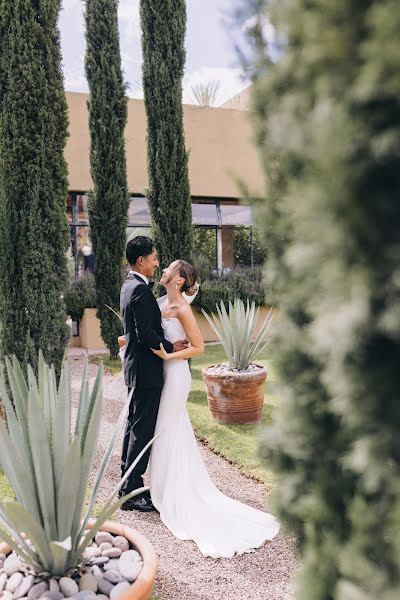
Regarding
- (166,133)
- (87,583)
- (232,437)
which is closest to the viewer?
(87,583)

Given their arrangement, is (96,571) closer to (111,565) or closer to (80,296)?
(111,565)

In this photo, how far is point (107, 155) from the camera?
10.5 m

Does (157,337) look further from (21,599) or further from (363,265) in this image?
(363,265)

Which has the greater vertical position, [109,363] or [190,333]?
[190,333]

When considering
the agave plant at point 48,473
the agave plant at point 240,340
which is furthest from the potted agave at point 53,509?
the agave plant at point 240,340

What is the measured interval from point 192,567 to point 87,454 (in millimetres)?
1286

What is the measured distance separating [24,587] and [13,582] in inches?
3.3

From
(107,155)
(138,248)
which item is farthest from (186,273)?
(107,155)

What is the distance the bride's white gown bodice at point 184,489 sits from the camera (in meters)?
3.54

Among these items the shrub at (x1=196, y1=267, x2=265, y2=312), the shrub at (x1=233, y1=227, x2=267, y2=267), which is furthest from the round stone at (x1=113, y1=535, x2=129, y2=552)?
the shrub at (x1=233, y1=227, x2=267, y2=267)

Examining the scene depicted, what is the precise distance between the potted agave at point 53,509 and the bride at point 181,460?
131 cm

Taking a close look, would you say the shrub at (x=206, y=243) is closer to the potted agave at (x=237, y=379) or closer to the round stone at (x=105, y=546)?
Answer: the potted agave at (x=237, y=379)

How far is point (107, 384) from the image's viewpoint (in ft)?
28.6

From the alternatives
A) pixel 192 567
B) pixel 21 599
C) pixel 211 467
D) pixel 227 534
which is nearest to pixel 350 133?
pixel 21 599
